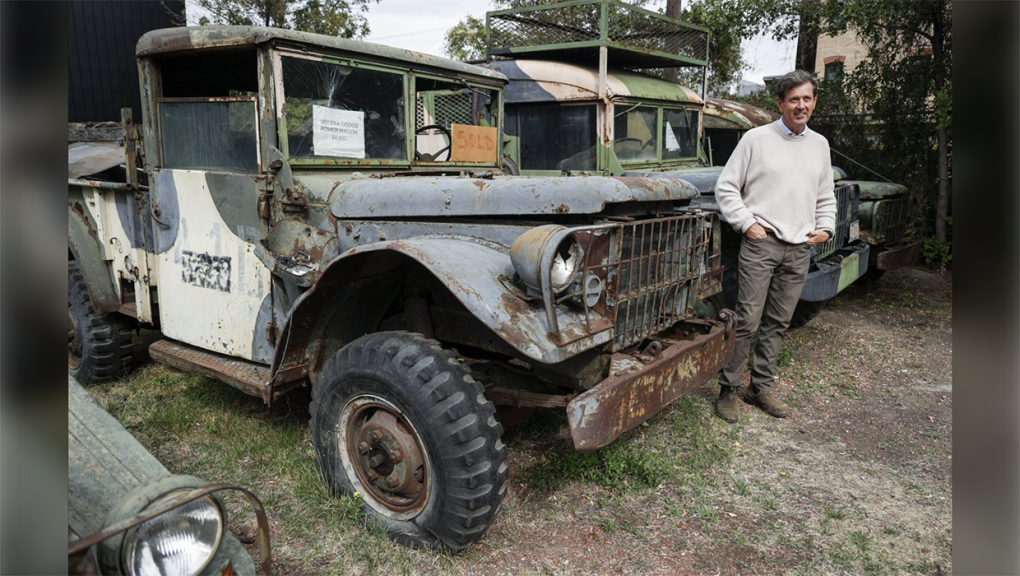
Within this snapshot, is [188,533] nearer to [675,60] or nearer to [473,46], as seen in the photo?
[675,60]

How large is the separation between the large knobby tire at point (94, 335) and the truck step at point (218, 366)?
83 cm

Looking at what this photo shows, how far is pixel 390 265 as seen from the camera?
9.37ft

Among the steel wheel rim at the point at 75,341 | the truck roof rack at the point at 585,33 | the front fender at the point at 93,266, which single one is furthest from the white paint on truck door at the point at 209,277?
the truck roof rack at the point at 585,33

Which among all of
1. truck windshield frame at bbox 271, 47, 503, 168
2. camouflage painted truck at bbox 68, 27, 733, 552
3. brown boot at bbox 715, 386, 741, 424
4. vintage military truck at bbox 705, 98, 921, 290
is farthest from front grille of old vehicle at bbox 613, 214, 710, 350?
vintage military truck at bbox 705, 98, 921, 290

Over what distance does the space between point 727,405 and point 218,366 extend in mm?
2770

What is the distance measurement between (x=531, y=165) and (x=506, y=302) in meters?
4.81

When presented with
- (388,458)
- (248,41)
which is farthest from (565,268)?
(248,41)

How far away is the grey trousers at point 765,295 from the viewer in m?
3.75

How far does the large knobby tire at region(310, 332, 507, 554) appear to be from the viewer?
2.40 m

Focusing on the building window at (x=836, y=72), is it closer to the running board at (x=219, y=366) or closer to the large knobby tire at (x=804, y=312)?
the large knobby tire at (x=804, y=312)

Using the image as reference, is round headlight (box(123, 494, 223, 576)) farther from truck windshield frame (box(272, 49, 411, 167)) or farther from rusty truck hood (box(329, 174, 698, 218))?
truck windshield frame (box(272, 49, 411, 167))

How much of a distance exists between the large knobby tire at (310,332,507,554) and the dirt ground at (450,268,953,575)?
26 centimetres

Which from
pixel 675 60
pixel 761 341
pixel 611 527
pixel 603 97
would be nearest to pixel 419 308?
pixel 611 527

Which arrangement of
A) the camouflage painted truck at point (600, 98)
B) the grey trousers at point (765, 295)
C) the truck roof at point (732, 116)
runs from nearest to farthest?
1. the grey trousers at point (765, 295)
2. the camouflage painted truck at point (600, 98)
3. the truck roof at point (732, 116)
